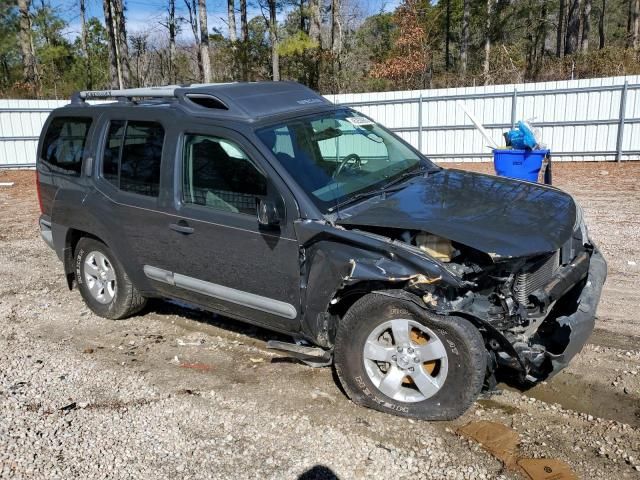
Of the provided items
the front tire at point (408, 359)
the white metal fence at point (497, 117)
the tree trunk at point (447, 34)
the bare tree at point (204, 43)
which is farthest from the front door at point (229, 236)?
the tree trunk at point (447, 34)

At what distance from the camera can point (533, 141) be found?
6969 mm

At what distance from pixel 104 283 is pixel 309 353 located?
246cm

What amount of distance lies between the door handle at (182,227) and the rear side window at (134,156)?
13.9 inches

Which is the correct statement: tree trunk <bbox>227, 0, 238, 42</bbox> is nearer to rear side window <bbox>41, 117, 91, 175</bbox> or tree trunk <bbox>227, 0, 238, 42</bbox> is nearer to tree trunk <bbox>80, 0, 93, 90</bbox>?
tree trunk <bbox>80, 0, 93, 90</bbox>

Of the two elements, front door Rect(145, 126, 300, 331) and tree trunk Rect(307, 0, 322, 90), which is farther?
tree trunk Rect(307, 0, 322, 90)

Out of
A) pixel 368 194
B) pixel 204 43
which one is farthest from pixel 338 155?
pixel 204 43

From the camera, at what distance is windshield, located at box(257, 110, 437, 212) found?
384cm

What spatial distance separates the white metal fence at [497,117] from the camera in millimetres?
14695

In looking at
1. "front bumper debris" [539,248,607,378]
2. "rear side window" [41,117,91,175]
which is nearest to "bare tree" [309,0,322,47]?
"rear side window" [41,117,91,175]

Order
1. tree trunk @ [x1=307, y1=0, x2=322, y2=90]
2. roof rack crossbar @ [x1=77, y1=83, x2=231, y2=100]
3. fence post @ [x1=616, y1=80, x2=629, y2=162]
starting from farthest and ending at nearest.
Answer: tree trunk @ [x1=307, y1=0, x2=322, y2=90], fence post @ [x1=616, y1=80, x2=629, y2=162], roof rack crossbar @ [x1=77, y1=83, x2=231, y2=100]

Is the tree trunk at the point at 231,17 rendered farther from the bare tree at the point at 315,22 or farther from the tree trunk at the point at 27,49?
the tree trunk at the point at 27,49

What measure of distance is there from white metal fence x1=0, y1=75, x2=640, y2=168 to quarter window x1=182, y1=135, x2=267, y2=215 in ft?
43.1

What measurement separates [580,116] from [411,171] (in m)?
12.7

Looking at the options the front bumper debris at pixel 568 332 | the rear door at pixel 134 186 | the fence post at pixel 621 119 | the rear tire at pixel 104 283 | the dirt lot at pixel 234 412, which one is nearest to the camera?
the dirt lot at pixel 234 412
